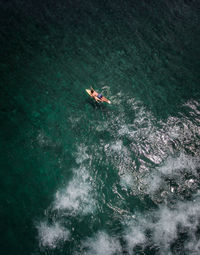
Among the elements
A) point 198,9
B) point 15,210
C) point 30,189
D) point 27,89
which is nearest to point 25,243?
point 15,210

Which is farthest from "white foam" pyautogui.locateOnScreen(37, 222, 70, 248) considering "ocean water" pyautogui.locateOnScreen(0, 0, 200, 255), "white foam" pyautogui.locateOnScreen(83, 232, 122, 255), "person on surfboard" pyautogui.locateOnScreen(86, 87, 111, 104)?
"person on surfboard" pyautogui.locateOnScreen(86, 87, 111, 104)

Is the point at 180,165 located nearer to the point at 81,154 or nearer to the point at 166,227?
the point at 166,227

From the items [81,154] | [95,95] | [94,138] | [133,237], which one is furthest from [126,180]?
[95,95]

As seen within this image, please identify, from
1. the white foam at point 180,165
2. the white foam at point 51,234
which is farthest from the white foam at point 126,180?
the white foam at point 51,234

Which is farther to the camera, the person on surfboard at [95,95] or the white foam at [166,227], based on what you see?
the person on surfboard at [95,95]

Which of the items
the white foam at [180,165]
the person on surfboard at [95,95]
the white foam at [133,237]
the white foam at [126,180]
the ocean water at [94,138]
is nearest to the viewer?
the white foam at [133,237]

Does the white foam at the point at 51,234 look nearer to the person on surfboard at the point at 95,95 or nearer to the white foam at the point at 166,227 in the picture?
the white foam at the point at 166,227

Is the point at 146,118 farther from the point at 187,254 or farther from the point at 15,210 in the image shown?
the point at 15,210
